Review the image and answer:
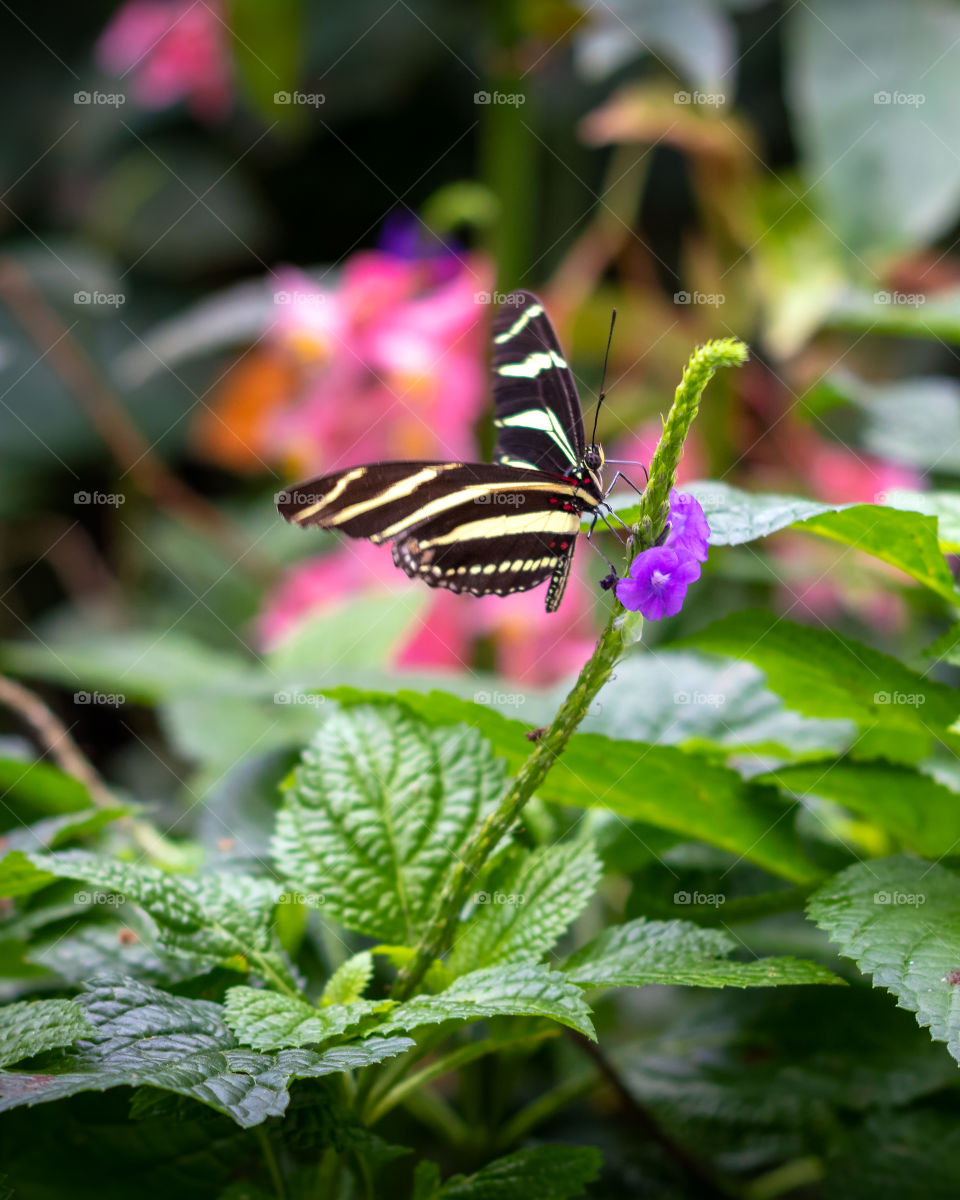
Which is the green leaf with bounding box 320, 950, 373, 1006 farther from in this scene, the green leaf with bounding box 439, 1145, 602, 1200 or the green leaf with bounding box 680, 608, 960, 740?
the green leaf with bounding box 680, 608, 960, 740

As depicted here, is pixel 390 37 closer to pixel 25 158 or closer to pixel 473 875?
pixel 25 158

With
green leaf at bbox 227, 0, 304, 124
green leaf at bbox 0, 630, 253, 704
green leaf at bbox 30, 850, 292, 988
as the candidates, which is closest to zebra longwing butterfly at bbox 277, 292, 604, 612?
green leaf at bbox 30, 850, 292, 988

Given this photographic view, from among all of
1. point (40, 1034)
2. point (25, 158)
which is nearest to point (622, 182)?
point (25, 158)

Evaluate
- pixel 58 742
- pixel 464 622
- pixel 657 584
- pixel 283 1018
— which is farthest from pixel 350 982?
pixel 464 622

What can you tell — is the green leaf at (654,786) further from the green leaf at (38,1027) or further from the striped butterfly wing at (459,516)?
the green leaf at (38,1027)

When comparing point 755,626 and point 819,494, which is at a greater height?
point 819,494

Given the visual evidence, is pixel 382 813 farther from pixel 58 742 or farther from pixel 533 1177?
pixel 58 742
